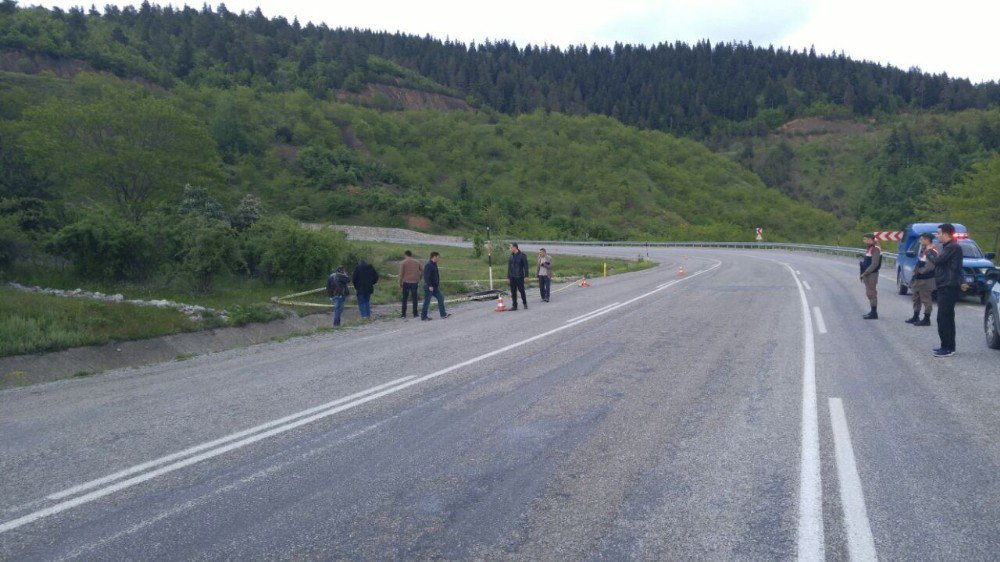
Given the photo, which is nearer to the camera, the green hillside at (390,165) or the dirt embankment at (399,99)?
the green hillside at (390,165)

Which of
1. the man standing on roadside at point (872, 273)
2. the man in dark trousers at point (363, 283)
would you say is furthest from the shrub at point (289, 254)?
the man standing on roadside at point (872, 273)

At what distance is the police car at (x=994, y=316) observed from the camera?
9781 millimetres

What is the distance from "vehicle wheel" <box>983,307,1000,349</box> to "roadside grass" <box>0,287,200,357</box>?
14947 mm

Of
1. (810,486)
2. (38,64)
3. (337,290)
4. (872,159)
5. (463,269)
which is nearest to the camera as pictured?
(810,486)

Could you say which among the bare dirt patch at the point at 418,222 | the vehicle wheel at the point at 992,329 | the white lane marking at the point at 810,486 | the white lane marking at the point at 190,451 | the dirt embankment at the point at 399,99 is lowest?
the white lane marking at the point at 190,451

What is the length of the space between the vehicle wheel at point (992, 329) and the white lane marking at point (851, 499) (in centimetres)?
552

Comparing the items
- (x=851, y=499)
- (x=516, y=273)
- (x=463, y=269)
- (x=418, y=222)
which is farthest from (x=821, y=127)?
(x=851, y=499)

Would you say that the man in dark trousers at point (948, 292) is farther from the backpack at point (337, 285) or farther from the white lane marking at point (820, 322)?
the backpack at point (337, 285)

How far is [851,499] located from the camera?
433 centimetres

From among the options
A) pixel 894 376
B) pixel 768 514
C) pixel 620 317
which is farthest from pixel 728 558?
pixel 620 317

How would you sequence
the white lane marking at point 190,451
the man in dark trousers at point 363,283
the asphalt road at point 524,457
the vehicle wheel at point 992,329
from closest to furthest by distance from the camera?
the asphalt road at point 524,457, the white lane marking at point 190,451, the vehicle wheel at point 992,329, the man in dark trousers at point 363,283


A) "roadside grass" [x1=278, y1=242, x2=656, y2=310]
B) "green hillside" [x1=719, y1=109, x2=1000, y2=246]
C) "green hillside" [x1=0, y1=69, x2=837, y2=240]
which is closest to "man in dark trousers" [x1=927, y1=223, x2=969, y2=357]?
"roadside grass" [x1=278, y1=242, x2=656, y2=310]

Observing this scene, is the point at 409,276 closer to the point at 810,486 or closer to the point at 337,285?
the point at 337,285

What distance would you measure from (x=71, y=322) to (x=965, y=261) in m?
20.9
